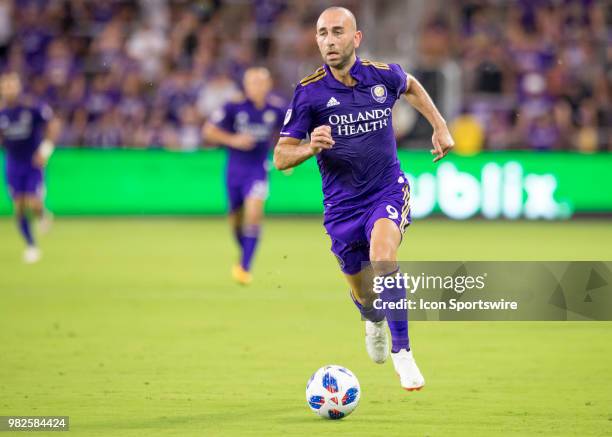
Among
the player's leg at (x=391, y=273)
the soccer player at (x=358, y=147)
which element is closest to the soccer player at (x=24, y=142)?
the soccer player at (x=358, y=147)

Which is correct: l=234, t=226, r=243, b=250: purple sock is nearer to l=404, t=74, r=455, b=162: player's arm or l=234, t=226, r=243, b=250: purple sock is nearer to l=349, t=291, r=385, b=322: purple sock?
l=349, t=291, r=385, b=322: purple sock

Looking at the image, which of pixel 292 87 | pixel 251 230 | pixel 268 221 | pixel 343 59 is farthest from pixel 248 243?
pixel 292 87

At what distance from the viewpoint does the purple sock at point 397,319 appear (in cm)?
733

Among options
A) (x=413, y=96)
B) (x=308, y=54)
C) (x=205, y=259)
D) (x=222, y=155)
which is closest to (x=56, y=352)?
(x=413, y=96)

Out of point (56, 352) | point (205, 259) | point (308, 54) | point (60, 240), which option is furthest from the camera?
point (308, 54)

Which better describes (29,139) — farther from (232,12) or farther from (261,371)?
(261,371)

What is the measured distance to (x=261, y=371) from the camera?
8.67m

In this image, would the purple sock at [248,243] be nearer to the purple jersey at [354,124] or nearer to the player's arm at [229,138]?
the player's arm at [229,138]

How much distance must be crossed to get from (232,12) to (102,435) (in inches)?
802

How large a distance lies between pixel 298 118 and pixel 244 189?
704cm

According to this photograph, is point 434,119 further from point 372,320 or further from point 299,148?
point 372,320

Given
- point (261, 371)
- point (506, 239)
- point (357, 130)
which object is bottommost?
point (506, 239)

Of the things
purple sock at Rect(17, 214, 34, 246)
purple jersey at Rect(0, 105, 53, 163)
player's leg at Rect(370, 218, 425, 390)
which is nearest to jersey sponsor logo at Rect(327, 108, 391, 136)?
player's leg at Rect(370, 218, 425, 390)

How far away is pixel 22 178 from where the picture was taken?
1775cm
